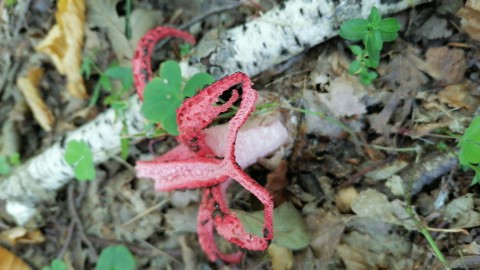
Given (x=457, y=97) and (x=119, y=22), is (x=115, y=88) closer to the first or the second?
(x=119, y=22)

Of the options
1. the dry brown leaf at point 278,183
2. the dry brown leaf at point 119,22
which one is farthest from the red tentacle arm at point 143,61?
the dry brown leaf at point 278,183

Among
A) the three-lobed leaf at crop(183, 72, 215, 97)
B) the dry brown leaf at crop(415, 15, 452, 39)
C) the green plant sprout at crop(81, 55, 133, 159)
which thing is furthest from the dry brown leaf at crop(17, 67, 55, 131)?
the dry brown leaf at crop(415, 15, 452, 39)

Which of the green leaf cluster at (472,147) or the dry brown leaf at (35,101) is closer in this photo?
the green leaf cluster at (472,147)

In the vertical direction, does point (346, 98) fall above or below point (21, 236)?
above

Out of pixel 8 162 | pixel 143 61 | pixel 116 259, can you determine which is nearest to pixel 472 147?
pixel 143 61

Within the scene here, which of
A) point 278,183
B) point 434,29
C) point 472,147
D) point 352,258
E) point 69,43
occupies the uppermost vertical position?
point 69,43

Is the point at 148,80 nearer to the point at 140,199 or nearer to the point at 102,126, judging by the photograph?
the point at 102,126

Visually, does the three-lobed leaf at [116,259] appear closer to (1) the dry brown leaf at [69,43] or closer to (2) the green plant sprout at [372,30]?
(1) the dry brown leaf at [69,43]
